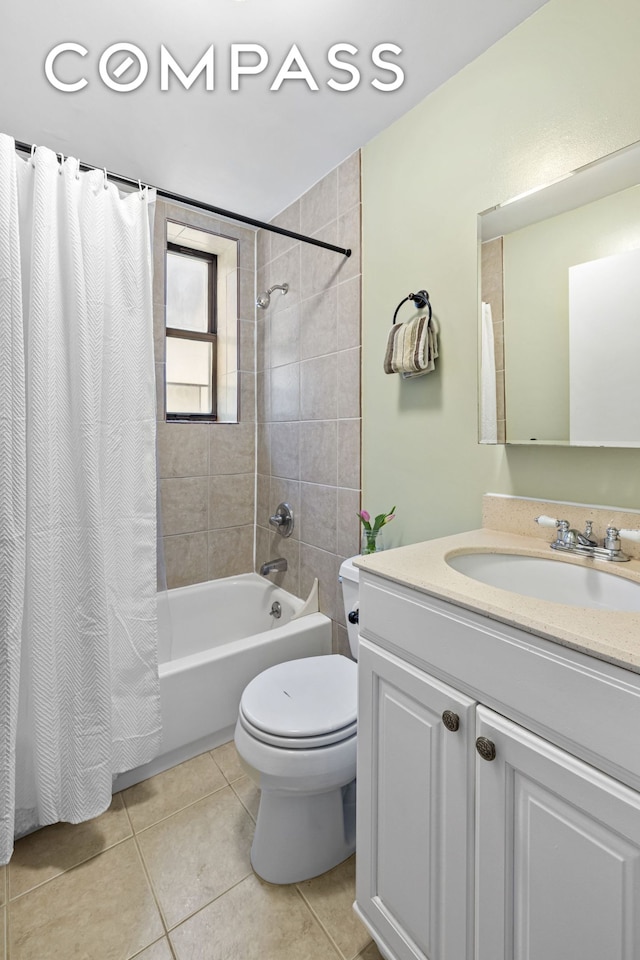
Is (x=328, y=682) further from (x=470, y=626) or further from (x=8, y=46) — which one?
(x=8, y=46)

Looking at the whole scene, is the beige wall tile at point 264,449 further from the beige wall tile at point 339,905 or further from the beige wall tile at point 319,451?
the beige wall tile at point 339,905

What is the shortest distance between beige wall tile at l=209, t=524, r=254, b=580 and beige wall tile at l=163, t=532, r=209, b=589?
4 cm

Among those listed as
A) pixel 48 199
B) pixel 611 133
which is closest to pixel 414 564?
pixel 611 133

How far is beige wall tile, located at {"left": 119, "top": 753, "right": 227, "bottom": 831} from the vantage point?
4.80 ft

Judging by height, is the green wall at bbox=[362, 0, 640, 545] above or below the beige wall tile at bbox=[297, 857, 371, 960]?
above

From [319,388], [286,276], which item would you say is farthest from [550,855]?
[286,276]

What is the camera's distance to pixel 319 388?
6.71 feet

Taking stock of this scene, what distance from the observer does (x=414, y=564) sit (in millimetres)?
953

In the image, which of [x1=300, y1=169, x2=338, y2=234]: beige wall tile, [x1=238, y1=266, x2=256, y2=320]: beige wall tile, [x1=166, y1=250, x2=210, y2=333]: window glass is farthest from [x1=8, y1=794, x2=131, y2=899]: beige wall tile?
[x1=300, y1=169, x2=338, y2=234]: beige wall tile

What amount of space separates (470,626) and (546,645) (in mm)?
130

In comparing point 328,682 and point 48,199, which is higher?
point 48,199

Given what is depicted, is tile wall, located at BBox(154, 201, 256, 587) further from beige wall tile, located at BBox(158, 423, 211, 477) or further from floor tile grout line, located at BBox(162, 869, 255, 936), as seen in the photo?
floor tile grout line, located at BBox(162, 869, 255, 936)

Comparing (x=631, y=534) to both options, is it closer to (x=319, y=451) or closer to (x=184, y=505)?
(x=319, y=451)

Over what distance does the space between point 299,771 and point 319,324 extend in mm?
1702
